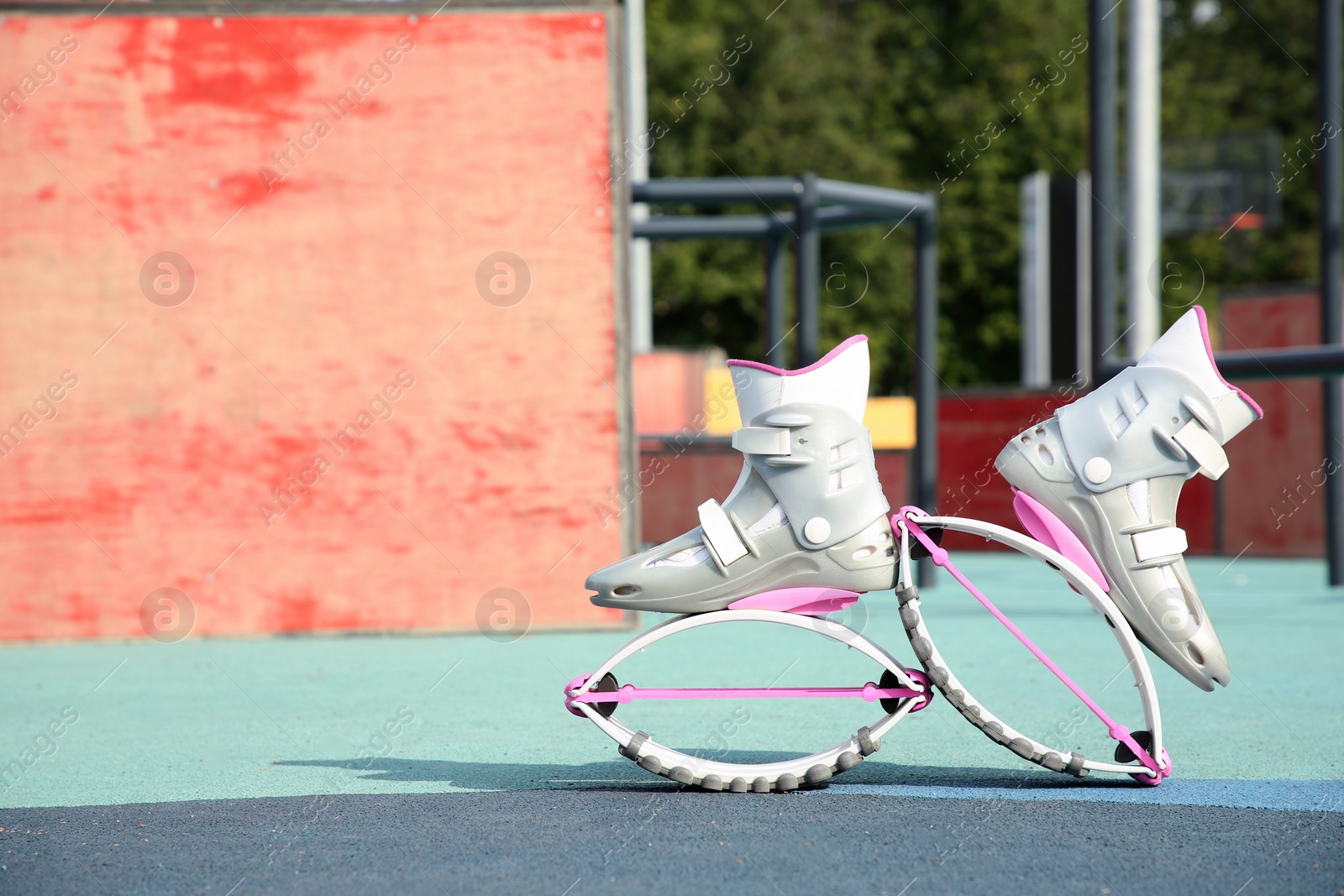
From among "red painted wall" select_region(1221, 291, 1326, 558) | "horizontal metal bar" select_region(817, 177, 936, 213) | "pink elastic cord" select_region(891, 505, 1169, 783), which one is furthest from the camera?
"red painted wall" select_region(1221, 291, 1326, 558)

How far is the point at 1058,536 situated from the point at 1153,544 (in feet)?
0.85

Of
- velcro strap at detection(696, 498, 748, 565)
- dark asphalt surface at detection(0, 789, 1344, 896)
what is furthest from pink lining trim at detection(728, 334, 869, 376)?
dark asphalt surface at detection(0, 789, 1344, 896)

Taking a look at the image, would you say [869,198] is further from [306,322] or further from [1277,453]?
[1277,453]

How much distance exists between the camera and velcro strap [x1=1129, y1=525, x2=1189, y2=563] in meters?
4.08

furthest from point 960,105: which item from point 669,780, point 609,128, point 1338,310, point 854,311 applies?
point 669,780

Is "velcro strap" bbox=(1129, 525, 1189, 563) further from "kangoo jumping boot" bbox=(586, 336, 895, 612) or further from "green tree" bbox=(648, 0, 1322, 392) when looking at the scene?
"green tree" bbox=(648, 0, 1322, 392)

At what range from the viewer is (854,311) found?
113ft

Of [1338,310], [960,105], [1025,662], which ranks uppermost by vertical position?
[960,105]

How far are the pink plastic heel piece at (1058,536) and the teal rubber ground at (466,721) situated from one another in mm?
614

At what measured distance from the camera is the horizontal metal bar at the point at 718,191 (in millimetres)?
10242

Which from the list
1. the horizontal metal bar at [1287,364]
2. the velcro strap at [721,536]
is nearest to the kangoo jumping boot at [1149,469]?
the velcro strap at [721,536]

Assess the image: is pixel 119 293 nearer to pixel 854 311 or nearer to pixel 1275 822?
pixel 1275 822

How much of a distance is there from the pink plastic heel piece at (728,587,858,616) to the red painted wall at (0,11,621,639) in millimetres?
4280

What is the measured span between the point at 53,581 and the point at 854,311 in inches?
1082
